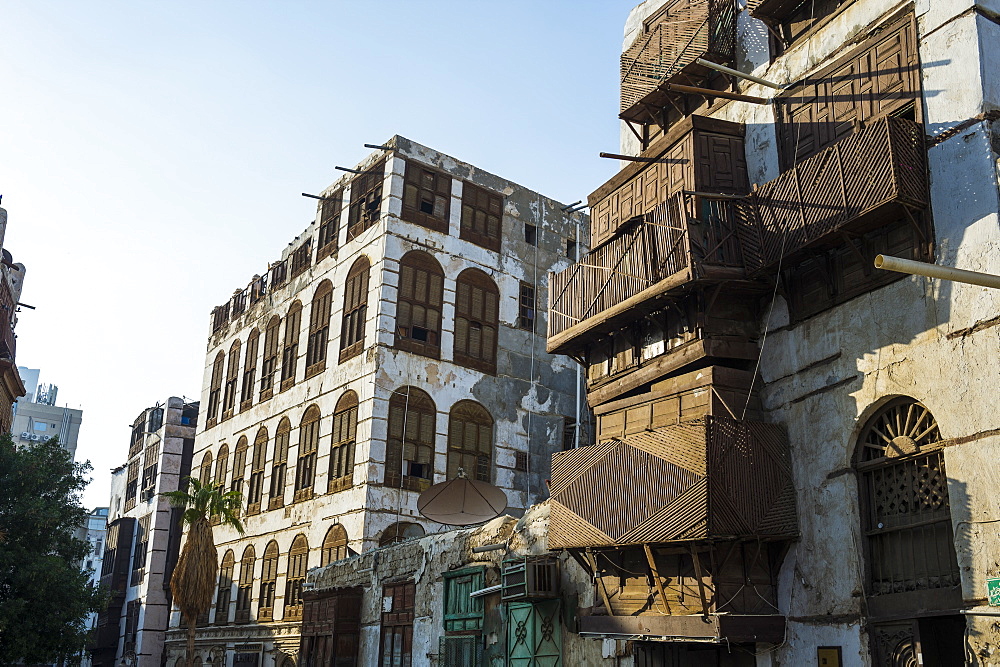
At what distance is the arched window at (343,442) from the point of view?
30547mm

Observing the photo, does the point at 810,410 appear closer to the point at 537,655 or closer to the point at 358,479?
the point at 537,655

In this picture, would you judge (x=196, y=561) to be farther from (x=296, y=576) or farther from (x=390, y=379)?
(x=390, y=379)

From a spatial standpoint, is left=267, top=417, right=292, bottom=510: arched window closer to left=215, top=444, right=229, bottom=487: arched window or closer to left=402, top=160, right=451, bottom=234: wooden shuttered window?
left=215, top=444, right=229, bottom=487: arched window

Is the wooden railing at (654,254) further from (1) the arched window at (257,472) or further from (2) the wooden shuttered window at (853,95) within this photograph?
(1) the arched window at (257,472)

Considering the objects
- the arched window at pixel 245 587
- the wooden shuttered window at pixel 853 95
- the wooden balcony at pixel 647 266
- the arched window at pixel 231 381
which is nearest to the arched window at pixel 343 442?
the arched window at pixel 245 587

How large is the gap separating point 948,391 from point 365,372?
69.3 feet

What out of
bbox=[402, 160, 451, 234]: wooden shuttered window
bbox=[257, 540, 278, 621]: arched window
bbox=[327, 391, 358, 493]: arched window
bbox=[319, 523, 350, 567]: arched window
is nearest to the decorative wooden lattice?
bbox=[319, 523, 350, 567]: arched window

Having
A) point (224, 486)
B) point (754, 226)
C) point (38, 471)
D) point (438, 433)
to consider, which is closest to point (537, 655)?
point (754, 226)

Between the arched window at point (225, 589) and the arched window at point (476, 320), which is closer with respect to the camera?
the arched window at point (476, 320)

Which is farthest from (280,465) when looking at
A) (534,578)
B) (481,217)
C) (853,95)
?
(853,95)

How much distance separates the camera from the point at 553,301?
63.9 ft

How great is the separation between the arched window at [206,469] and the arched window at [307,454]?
31.1 ft

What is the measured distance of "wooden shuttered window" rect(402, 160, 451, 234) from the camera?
32.9 meters

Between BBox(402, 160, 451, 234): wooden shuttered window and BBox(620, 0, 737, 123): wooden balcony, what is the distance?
13.4 meters
